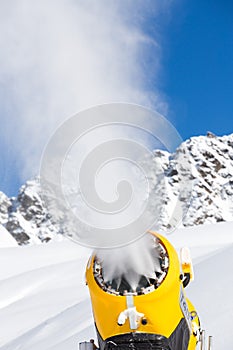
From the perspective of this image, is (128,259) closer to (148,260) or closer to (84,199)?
(148,260)

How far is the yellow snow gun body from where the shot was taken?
6.48 ft

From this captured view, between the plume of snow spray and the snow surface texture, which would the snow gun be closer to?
the plume of snow spray

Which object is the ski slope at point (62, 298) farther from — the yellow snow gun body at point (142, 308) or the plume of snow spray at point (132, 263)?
the plume of snow spray at point (132, 263)

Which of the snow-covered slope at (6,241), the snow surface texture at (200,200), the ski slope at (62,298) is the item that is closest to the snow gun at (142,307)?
the ski slope at (62,298)

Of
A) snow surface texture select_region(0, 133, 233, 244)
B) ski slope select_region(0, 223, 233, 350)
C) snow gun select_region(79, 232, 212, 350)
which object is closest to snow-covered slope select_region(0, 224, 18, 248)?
ski slope select_region(0, 223, 233, 350)

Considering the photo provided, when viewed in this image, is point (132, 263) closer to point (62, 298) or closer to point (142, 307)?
point (142, 307)

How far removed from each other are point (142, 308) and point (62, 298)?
6.36 m

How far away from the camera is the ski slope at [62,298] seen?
12.1 feet

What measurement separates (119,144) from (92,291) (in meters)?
0.62

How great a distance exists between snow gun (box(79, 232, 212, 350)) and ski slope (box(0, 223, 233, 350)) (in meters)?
0.95

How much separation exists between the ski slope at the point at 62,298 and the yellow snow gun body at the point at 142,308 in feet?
3.16

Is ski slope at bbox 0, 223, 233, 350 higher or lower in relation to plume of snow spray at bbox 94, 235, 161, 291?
higher

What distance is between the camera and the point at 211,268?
5441 millimetres

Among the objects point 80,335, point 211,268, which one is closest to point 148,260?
point 80,335
